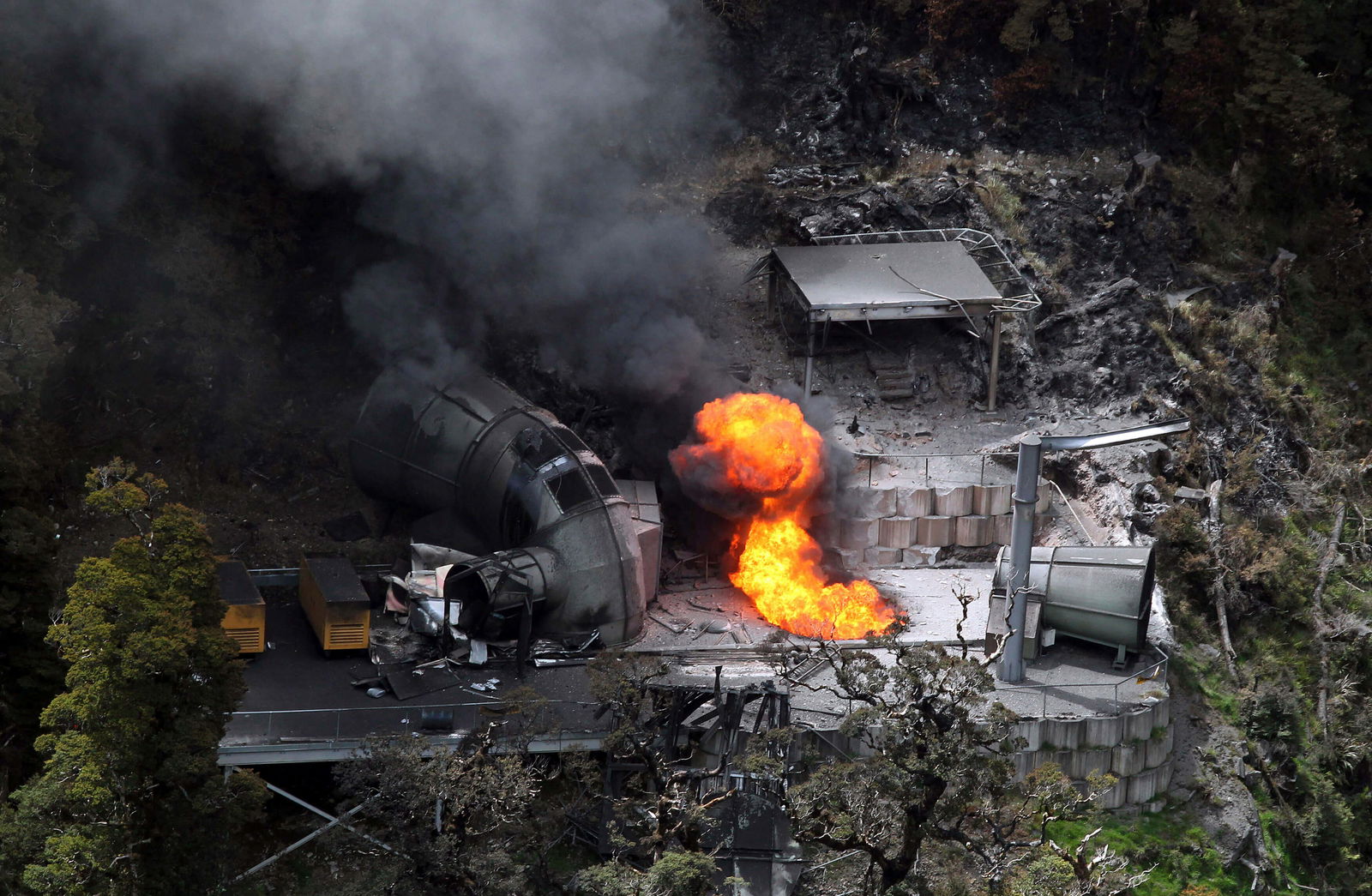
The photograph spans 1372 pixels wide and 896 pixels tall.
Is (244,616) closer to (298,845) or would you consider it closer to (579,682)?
(298,845)

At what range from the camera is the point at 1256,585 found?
51.1 m

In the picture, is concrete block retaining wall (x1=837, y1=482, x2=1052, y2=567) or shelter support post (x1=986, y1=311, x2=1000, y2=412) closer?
concrete block retaining wall (x1=837, y1=482, x2=1052, y2=567)

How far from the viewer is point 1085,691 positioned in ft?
147

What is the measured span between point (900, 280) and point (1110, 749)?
14.9 meters

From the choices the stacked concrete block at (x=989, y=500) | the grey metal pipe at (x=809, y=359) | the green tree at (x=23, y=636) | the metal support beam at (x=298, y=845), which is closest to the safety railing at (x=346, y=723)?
the metal support beam at (x=298, y=845)

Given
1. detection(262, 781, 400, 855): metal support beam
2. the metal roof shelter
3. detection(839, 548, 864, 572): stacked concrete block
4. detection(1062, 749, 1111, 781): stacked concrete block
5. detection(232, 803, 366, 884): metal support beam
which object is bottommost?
detection(232, 803, 366, 884): metal support beam

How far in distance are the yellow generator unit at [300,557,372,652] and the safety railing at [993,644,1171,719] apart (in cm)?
1365

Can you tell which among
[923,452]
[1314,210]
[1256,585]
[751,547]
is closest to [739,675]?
[751,547]

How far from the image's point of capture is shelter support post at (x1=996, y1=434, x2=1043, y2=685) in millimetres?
42875

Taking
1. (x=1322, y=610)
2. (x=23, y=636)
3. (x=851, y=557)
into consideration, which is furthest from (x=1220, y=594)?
(x=23, y=636)

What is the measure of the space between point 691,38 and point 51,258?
2089cm

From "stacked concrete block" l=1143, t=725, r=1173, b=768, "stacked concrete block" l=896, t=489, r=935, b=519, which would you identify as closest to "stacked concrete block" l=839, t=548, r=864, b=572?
"stacked concrete block" l=896, t=489, r=935, b=519

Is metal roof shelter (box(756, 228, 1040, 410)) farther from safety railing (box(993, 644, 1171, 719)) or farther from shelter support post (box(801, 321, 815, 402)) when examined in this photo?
safety railing (box(993, 644, 1171, 719))

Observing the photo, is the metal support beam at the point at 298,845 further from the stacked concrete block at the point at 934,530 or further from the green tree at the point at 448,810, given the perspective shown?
the stacked concrete block at the point at 934,530
